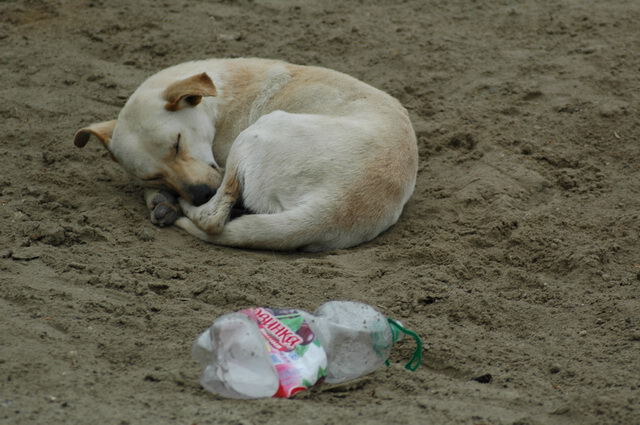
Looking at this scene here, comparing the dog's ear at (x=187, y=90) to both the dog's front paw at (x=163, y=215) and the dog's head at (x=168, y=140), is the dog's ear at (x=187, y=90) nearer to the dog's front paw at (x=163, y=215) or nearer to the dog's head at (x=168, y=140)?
the dog's head at (x=168, y=140)

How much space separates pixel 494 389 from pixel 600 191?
8.36 feet

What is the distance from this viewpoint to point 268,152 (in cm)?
523

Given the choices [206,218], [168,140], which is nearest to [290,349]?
[206,218]

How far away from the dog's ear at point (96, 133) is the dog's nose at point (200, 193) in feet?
2.16

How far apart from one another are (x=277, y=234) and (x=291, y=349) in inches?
59.7

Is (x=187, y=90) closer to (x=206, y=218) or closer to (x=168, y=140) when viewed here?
(x=168, y=140)

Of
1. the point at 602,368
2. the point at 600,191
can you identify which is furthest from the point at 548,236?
the point at 602,368

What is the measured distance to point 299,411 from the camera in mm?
3160

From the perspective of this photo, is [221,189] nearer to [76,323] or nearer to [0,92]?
[76,323]

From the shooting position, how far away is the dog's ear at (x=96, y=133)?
5652mm

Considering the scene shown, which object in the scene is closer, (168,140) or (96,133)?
(168,140)

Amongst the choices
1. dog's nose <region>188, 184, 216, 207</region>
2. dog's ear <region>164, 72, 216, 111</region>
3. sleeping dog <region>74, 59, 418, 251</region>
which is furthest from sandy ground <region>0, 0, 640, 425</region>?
dog's ear <region>164, 72, 216, 111</region>

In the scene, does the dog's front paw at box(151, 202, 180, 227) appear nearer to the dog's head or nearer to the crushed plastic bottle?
the dog's head

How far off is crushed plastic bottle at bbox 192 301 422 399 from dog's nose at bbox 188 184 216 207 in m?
1.81
